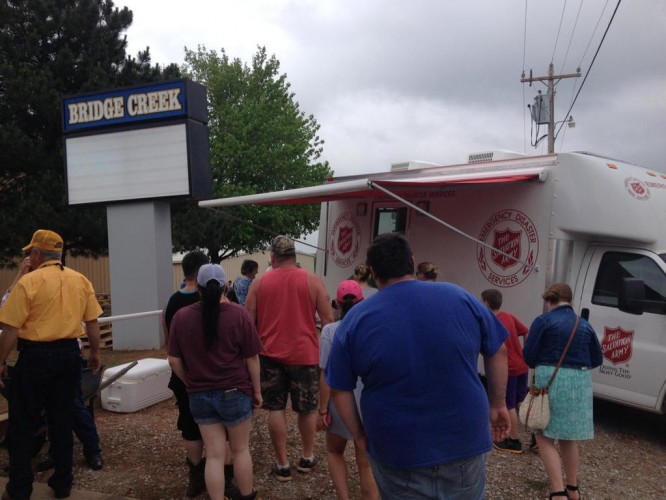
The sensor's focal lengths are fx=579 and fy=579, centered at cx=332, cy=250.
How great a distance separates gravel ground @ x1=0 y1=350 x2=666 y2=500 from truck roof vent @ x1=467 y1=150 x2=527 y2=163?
10.0 feet

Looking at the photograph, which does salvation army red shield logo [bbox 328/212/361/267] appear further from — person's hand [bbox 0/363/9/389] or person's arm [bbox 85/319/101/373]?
person's hand [bbox 0/363/9/389]

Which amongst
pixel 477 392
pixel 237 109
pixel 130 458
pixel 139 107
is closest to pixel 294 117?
pixel 237 109

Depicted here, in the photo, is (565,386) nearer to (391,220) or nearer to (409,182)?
(409,182)

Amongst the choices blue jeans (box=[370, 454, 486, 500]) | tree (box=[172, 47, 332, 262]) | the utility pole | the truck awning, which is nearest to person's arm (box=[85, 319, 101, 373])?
the truck awning

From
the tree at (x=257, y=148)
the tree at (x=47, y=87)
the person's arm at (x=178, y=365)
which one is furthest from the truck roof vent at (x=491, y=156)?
the tree at (x=257, y=148)

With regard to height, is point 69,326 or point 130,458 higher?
→ point 69,326

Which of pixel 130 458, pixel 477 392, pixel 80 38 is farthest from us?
pixel 80 38

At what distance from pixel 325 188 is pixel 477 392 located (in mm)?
3887

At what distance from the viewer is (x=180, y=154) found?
10.2 m

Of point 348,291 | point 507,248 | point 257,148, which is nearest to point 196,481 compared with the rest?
point 348,291

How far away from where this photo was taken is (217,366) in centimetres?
344

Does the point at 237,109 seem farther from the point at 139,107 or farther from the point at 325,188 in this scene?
the point at 325,188

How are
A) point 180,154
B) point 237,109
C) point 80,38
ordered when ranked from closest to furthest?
point 180,154
point 80,38
point 237,109

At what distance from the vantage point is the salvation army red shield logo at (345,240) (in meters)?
7.83
